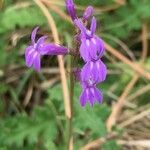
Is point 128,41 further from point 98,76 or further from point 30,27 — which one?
point 98,76

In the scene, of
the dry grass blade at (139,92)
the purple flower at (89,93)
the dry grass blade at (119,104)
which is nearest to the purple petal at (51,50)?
the purple flower at (89,93)

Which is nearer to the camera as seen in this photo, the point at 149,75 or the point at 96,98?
the point at 96,98

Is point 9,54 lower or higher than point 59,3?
lower

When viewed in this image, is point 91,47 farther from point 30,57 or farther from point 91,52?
point 30,57

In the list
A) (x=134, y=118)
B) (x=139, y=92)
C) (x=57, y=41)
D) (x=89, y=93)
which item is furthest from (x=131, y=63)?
(x=89, y=93)

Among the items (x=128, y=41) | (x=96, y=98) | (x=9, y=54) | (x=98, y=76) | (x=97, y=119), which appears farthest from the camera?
(x=128, y=41)

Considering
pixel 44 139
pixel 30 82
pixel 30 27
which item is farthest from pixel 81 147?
pixel 30 27
